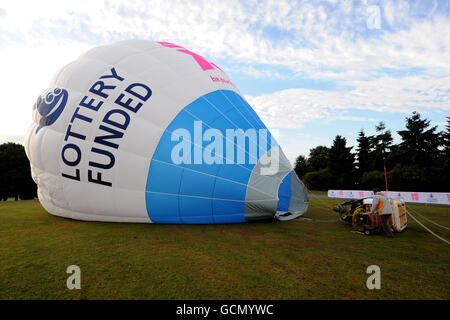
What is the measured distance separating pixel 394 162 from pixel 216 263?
40.1m

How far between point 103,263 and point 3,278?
3.68 feet

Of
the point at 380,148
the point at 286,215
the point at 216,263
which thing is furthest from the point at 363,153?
the point at 216,263

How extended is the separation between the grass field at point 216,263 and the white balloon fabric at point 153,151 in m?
0.64

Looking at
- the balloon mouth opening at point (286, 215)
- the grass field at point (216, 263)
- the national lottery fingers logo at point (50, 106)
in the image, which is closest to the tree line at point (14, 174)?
the national lottery fingers logo at point (50, 106)

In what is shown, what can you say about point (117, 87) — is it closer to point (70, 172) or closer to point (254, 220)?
point (70, 172)

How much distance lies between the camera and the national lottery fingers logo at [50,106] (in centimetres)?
643

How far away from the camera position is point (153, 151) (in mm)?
→ 5727

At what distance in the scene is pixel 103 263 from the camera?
3.47 m

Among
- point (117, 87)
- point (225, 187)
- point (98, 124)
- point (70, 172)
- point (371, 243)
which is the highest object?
point (117, 87)

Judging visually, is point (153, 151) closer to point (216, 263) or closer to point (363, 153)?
point (216, 263)

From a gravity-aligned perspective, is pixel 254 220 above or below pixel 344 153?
below

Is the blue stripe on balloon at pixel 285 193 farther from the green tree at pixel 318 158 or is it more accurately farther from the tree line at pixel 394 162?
the green tree at pixel 318 158
